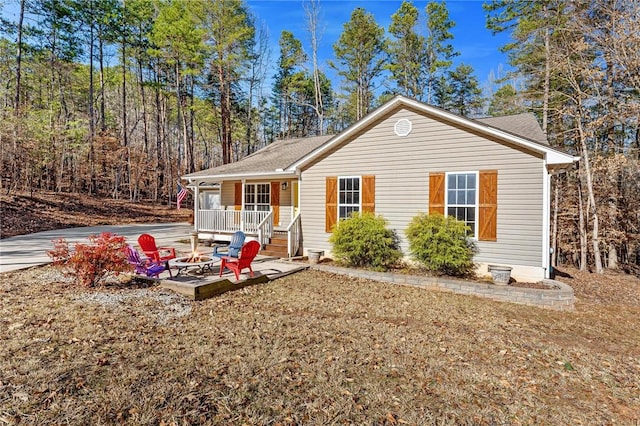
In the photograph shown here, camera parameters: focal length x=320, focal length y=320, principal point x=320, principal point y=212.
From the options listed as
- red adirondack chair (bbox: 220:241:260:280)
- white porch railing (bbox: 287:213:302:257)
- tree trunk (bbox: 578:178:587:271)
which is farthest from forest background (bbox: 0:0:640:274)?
red adirondack chair (bbox: 220:241:260:280)

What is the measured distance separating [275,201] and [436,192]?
20.2ft

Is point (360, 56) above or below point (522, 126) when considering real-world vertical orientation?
above

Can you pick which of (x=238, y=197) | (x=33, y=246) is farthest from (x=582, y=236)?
(x=33, y=246)

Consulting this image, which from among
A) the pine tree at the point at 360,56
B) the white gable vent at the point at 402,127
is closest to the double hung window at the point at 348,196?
the white gable vent at the point at 402,127

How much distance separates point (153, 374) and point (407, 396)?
2606 mm

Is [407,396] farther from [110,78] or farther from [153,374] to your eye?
[110,78]

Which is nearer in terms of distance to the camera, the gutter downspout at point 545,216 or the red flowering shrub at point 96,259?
the red flowering shrub at point 96,259

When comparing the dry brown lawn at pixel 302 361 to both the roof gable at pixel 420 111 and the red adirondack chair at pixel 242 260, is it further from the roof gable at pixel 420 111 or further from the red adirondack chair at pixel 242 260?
the roof gable at pixel 420 111

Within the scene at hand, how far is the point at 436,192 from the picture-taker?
27.8ft

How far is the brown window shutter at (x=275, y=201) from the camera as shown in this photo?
40.4 ft

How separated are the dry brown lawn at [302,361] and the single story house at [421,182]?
2.11 meters

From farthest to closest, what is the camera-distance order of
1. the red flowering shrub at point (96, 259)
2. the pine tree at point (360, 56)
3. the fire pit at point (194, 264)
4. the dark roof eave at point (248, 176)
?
1. the pine tree at point (360, 56)
2. the dark roof eave at point (248, 176)
3. the fire pit at point (194, 264)
4. the red flowering shrub at point (96, 259)

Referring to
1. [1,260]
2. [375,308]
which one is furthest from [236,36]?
[375,308]

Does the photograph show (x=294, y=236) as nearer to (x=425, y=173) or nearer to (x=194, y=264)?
(x=194, y=264)
